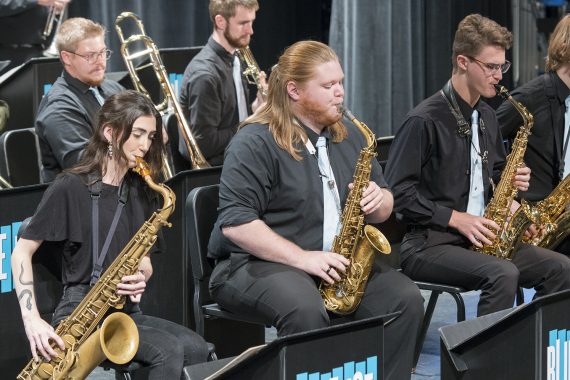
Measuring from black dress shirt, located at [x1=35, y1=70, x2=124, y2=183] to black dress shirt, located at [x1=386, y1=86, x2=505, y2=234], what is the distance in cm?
151

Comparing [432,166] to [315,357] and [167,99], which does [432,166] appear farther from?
[167,99]

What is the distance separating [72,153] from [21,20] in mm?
2302

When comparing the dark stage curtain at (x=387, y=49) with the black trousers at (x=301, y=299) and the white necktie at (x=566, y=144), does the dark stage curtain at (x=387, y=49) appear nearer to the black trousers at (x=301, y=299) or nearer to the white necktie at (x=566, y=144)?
the white necktie at (x=566, y=144)

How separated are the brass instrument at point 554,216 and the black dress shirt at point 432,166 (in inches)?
14.6

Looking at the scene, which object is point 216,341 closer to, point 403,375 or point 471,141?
point 403,375

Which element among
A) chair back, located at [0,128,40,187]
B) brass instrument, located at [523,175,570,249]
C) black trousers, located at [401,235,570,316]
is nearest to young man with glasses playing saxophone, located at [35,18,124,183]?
chair back, located at [0,128,40,187]

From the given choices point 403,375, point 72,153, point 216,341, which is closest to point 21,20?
point 72,153

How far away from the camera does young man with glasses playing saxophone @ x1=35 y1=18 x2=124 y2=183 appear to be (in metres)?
5.64

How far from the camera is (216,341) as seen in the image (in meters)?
5.27

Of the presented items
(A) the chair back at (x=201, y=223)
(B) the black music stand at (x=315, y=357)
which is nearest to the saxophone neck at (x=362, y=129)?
(A) the chair back at (x=201, y=223)

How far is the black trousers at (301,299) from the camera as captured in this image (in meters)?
4.38

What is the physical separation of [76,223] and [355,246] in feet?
3.55

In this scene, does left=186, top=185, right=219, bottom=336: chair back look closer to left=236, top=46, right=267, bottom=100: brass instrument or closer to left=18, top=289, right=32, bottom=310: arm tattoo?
left=18, top=289, right=32, bottom=310: arm tattoo

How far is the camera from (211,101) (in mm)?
6434
